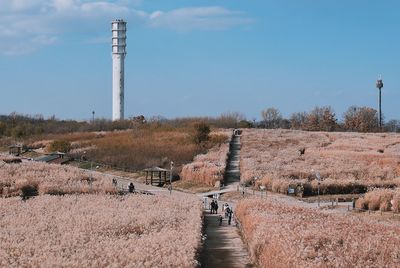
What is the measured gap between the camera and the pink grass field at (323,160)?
4569 centimetres

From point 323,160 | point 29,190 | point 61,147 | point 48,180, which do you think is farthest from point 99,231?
point 61,147

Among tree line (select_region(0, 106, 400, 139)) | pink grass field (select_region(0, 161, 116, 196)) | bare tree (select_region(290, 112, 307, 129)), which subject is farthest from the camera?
bare tree (select_region(290, 112, 307, 129))

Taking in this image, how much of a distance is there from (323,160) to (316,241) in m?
38.0

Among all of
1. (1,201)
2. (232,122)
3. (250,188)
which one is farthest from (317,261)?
(232,122)

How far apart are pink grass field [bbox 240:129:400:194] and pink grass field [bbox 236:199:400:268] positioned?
17.8m

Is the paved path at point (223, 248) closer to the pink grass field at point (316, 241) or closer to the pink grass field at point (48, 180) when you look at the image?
the pink grass field at point (316, 241)

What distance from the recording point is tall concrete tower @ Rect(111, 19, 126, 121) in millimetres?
101750

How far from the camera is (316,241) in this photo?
20.2m

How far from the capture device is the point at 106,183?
46.4 meters

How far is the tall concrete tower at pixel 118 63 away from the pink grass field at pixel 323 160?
2870 cm

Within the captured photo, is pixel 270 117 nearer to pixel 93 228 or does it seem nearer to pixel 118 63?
pixel 118 63

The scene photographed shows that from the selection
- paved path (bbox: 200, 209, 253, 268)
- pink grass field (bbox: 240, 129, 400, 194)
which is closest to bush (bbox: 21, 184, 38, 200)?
paved path (bbox: 200, 209, 253, 268)

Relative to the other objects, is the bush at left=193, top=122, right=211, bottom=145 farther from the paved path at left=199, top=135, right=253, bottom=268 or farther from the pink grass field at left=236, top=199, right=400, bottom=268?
the pink grass field at left=236, top=199, right=400, bottom=268

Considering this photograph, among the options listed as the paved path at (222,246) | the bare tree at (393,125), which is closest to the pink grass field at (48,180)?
the paved path at (222,246)
